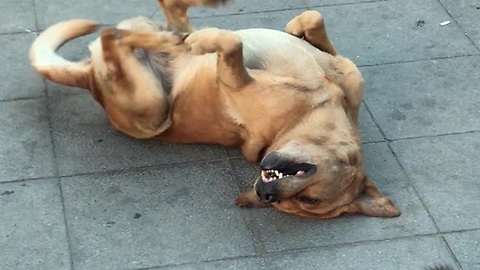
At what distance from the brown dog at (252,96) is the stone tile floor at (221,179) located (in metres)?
0.15

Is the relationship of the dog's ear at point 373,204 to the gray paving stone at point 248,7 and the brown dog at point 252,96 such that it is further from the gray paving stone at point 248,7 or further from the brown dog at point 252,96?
the gray paving stone at point 248,7

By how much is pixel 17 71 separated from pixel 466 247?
9.78ft

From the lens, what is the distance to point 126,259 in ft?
14.6

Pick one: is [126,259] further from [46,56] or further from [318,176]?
[46,56]

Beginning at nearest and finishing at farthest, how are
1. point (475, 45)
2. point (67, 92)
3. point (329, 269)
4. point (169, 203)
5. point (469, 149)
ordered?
point (329, 269) < point (169, 203) < point (469, 149) < point (67, 92) < point (475, 45)

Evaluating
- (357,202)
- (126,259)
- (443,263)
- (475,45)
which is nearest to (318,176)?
(357,202)

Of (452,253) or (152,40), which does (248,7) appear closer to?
(152,40)

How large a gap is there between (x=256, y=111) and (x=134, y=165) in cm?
77

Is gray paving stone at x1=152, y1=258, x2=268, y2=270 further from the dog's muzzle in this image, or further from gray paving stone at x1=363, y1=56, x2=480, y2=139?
gray paving stone at x1=363, y1=56, x2=480, y2=139

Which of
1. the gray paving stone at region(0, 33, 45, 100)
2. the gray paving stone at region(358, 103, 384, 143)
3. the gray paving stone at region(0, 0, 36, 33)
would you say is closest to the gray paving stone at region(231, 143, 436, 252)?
the gray paving stone at region(358, 103, 384, 143)

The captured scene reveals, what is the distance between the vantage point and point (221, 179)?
502cm

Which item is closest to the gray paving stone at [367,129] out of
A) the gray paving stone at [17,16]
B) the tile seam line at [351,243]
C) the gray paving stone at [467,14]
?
the tile seam line at [351,243]

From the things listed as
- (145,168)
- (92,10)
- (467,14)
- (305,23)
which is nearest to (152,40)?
(145,168)

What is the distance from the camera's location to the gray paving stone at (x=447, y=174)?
4.77 meters
